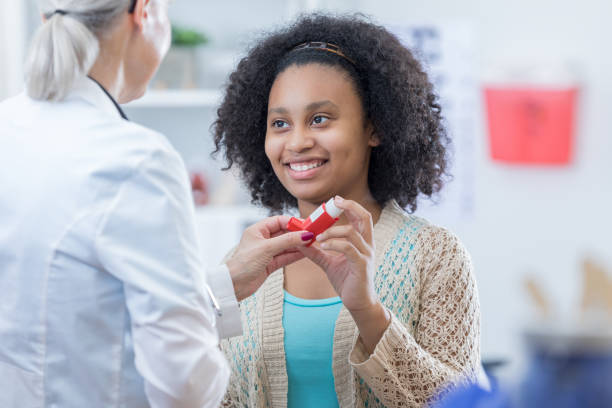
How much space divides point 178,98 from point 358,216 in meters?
2.09

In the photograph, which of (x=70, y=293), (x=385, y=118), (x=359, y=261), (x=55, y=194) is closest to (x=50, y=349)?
(x=70, y=293)

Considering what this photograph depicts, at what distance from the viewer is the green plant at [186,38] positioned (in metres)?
2.98

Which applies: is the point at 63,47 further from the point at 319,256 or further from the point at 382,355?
the point at 382,355

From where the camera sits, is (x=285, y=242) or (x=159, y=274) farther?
(x=285, y=242)

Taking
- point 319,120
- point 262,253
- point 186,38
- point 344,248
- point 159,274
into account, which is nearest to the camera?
point 159,274

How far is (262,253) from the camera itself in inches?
46.5

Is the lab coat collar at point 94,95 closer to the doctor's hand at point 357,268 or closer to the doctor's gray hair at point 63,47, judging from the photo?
the doctor's gray hair at point 63,47

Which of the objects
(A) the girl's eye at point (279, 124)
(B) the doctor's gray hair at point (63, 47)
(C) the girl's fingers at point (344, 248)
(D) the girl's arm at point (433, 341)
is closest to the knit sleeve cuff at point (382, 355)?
(D) the girl's arm at point (433, 341)

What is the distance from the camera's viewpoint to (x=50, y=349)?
89 centimetres

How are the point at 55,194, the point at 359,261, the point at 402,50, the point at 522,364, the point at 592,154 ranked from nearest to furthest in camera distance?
1. the point at 522,364
2. the point at 55,194
3. the point at 359,261
4. the point at 402,50
5. the point at 592,154

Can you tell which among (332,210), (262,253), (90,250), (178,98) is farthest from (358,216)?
(178,98)

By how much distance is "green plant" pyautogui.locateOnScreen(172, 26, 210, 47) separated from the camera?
9.78 ft

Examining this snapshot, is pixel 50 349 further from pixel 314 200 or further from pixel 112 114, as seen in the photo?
pixel 314 200

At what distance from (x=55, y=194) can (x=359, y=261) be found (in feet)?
1.50
